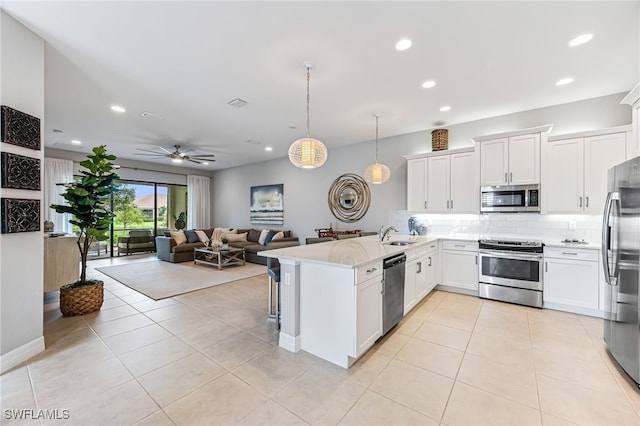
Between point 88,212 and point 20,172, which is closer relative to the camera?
point 20,172

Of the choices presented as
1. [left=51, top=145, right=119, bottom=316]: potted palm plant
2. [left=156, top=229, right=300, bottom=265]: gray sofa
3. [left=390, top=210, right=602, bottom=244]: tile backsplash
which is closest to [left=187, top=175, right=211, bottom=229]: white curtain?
[left=156, top=229, right=300, bottom=265]: gray sofa

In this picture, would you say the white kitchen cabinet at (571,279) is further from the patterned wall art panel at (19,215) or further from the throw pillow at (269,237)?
the patterned wall art panel at (19,215)

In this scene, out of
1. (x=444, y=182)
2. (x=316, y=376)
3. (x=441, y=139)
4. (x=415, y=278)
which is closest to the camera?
(x=316, y=376)

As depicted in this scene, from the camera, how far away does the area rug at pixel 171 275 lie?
14.8 ft

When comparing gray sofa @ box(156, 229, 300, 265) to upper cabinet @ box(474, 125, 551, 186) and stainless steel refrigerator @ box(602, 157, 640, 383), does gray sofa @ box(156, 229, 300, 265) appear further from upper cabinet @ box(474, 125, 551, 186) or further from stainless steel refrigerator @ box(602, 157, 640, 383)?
stainless steel refrigerator @ box(602, 157, 640, 383)

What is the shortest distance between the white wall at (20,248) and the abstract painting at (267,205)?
5.43 m

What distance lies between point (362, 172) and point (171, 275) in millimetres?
4672

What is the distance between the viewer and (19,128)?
7.48 ft

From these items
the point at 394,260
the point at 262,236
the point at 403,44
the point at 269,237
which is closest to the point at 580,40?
the point at 403,44

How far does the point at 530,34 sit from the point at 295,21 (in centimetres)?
210

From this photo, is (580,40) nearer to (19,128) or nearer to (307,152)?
(307,152)

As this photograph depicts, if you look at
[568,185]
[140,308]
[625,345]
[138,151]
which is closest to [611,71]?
[568,185]

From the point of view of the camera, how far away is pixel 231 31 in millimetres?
2311

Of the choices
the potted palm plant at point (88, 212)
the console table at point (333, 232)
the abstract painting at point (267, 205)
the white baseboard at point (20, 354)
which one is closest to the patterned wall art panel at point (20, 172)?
the potted palm plant at point (88, 212)
